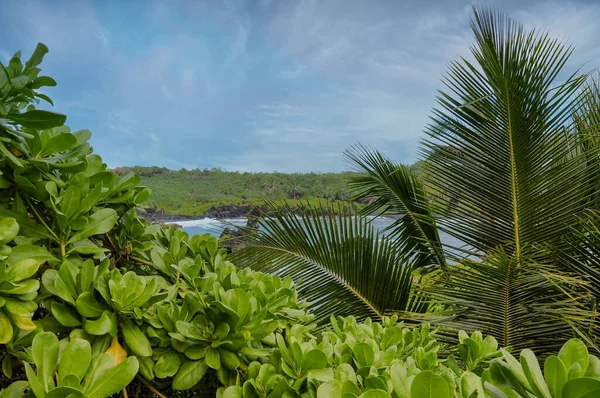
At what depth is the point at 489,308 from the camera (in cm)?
196

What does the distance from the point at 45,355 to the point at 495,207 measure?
2572 mm

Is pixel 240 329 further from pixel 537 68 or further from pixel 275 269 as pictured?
pixel 537 68

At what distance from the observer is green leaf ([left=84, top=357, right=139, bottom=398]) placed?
1.28 feet

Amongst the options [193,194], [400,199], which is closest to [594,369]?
[400,199]

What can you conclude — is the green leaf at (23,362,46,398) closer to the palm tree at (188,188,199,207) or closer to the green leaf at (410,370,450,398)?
the green leaf at (410,370,450,398)

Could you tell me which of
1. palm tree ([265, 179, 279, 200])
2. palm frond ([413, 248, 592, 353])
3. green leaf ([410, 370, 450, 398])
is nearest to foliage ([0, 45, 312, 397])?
green leaf ([410, 370, 450, 398])

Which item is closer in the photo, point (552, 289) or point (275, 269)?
point (552, 289)

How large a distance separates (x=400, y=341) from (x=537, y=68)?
8.11 ft

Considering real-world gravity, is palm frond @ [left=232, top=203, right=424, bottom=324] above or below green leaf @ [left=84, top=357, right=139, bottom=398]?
above

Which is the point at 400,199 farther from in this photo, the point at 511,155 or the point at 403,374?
the point at 403,374

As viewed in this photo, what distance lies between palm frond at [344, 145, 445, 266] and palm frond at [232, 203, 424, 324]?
1.36ft

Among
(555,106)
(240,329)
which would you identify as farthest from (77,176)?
(555,106)

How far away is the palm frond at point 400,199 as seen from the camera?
125 inches

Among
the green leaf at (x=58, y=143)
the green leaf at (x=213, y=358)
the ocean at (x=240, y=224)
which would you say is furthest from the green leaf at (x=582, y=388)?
the ocean at (x=240, y=224)
